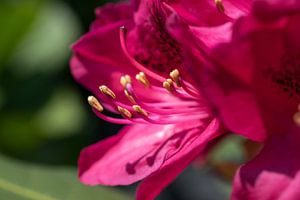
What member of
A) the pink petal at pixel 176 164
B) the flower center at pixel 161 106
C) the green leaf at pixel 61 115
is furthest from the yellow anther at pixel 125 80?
Answer: the green leaf at pixel 61 115

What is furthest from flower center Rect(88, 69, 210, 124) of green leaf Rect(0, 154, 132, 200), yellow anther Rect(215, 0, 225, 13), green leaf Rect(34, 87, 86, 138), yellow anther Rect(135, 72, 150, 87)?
green leaf Rect(34, 87, 86, 138)

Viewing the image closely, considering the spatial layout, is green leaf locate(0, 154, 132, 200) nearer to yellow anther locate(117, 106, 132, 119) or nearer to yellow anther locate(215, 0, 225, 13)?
yellow anther locate(117, 106, 132, 119)

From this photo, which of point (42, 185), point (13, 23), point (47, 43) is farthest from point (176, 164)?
point (47, 43)

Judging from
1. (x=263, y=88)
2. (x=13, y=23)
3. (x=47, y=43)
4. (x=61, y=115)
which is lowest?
(x=61, y=115)

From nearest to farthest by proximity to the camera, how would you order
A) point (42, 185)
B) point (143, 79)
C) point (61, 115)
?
point (143, 79) < point (42, 185) < point (61, 115)

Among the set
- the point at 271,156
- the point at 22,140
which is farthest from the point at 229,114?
the point at 22,140

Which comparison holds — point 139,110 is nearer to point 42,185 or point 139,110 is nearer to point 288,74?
point 288,74

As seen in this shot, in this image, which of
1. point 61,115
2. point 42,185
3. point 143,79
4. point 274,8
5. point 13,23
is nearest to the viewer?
point 274,8

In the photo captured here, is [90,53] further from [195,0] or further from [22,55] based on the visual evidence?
[22,55]
